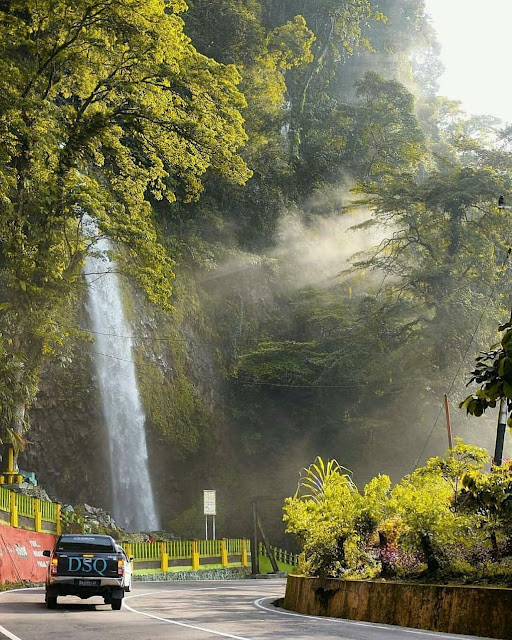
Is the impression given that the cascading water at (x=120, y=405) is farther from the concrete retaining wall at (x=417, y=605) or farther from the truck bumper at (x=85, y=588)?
the concrete retaining wall at (x=417, y=605)

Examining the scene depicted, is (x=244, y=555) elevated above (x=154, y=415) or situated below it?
below

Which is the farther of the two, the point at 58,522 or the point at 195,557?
the point at 195,557

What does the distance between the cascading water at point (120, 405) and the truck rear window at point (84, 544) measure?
93.7 feet

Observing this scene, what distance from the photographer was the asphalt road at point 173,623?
37.1 ft

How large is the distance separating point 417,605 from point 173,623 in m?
3.65

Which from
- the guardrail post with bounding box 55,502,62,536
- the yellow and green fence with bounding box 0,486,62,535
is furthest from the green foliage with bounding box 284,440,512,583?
the guardrail post with bounding box 55,502,62,536

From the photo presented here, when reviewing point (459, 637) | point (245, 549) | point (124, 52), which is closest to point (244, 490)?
point (245, 549)

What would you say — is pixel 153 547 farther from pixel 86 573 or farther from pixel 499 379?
pixel 499 379

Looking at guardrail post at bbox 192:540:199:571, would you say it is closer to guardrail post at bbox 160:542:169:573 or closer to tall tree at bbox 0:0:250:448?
guardrail post at bbox 160:542:169:573

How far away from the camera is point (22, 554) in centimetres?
2698

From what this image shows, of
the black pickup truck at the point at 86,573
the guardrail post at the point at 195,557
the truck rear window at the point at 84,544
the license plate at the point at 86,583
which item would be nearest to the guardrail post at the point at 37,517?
the guardrail post at the point at 195,557

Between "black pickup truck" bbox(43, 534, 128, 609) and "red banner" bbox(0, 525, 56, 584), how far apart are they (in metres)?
8.07

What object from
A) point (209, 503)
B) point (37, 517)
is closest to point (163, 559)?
→ point (209, 503)

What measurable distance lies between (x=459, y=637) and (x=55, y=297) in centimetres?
2330
